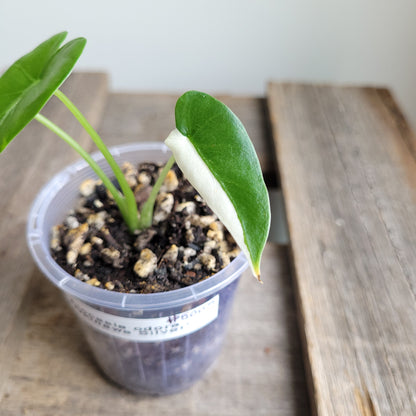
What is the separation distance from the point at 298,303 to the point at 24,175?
0.42m

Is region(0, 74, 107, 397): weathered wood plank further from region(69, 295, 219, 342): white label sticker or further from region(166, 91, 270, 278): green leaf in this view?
region(166, 91, 270, 278): green leaf

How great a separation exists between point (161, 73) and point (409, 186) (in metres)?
0.61

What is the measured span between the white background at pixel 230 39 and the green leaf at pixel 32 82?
0.62m

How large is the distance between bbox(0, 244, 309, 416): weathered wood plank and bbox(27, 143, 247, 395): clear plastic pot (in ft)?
0.06

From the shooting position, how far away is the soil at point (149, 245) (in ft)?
1.36

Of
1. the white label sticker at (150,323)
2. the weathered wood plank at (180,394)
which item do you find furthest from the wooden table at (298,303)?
the white label sticker at (150,323)

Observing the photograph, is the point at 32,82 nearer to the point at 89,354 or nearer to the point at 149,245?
the point at 149,245

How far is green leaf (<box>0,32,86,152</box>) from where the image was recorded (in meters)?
0.29

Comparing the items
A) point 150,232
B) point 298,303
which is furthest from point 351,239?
point 150,232

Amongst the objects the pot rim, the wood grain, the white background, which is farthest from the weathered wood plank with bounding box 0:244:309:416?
the white background

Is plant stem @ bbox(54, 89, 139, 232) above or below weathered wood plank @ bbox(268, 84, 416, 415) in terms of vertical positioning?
above

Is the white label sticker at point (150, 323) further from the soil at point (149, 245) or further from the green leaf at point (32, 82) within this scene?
the green leaf at point (32, 82)

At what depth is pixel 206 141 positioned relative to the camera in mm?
328

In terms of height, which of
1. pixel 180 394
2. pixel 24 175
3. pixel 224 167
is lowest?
pixel 180 394
